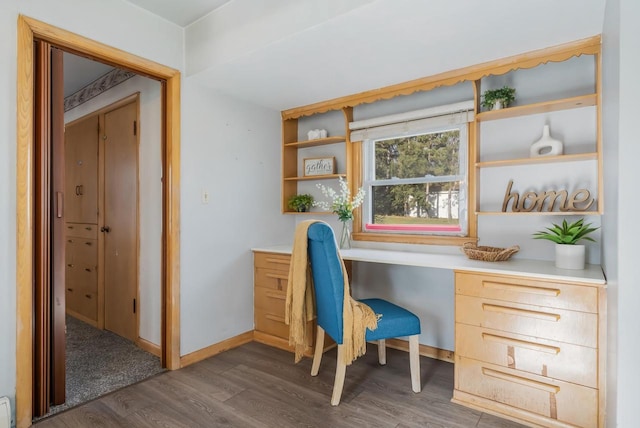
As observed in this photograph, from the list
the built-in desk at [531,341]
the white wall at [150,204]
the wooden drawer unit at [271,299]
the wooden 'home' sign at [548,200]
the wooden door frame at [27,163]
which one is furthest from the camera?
the wooden drawer unit at [271,299]

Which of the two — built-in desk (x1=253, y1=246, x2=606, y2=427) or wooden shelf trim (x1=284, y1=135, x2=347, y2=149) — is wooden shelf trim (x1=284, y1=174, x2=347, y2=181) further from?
built-in desk (x1=253, y1=246, x2=606, y2=427)

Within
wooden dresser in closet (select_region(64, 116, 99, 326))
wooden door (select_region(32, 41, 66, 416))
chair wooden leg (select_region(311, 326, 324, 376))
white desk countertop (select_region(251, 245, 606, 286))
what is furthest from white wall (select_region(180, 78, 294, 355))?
wooden dresser in closet (select_region(64, 116, 99, 326))

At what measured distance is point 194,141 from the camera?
262 cm

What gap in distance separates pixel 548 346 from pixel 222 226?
2245 mm

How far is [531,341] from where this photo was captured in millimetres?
1804

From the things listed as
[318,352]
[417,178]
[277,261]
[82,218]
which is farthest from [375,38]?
[82,218]

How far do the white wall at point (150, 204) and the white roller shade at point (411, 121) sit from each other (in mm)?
1570

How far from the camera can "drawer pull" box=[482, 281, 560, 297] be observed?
5.71 ft

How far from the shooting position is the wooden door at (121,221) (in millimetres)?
2947

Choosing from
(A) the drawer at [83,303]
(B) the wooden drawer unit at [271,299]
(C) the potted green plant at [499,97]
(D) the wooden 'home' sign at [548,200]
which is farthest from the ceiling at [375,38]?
(A) the drawer at [83,303]

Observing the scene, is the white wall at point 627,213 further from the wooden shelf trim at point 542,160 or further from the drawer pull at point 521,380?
the wooden shelf trim at point 542,160

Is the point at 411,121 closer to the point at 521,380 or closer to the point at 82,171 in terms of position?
the point at 521,380

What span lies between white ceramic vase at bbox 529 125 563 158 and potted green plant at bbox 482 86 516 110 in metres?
0.29

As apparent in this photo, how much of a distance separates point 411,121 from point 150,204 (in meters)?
2.12
